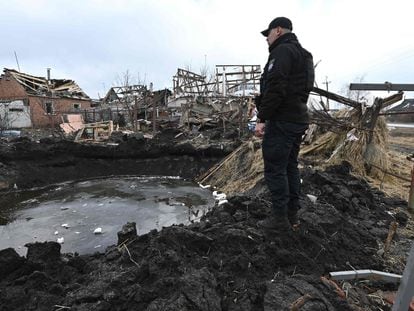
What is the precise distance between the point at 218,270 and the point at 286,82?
72.6 inches

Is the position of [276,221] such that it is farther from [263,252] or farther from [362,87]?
[362,87]

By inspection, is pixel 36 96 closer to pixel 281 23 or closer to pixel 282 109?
pixel 281 23

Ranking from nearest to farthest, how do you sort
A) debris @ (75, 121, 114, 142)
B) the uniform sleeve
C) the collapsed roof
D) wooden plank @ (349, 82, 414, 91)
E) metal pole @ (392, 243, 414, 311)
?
metal pole @ (392, 243, 414, 311)
the uniform sleeve
wooden plank @ (349, 82, 414, 91)
debris @ (75, 121, 114, 142)
the collapsed roof

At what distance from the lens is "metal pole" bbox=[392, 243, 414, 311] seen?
1.73 metres

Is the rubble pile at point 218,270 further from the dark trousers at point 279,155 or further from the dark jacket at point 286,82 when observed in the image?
the dark jacket at point 286,82

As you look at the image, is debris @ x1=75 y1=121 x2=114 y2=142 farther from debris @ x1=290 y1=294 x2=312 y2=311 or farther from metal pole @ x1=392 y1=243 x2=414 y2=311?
metal pole @ x1=392 y1=243 x2=414 y2=311

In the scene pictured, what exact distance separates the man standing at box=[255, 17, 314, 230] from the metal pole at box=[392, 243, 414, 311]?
171 centimetres

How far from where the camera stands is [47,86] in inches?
1298

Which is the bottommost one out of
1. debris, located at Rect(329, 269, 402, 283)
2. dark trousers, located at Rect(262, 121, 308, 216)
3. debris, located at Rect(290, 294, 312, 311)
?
debris, located at Rect(329, 269, 402, 283)

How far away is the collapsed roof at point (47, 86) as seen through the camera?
31308 millimetres

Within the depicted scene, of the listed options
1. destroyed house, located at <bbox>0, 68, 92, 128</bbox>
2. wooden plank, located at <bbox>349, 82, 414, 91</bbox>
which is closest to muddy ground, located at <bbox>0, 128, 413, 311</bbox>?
wooden plank, located at <bbox>349, 82, 414, 91</bbox>

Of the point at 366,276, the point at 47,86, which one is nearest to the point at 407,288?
the point at 366,276

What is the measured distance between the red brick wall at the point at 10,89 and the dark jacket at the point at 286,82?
3162cm

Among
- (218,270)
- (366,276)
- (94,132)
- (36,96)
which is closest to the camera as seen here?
(366,276)
